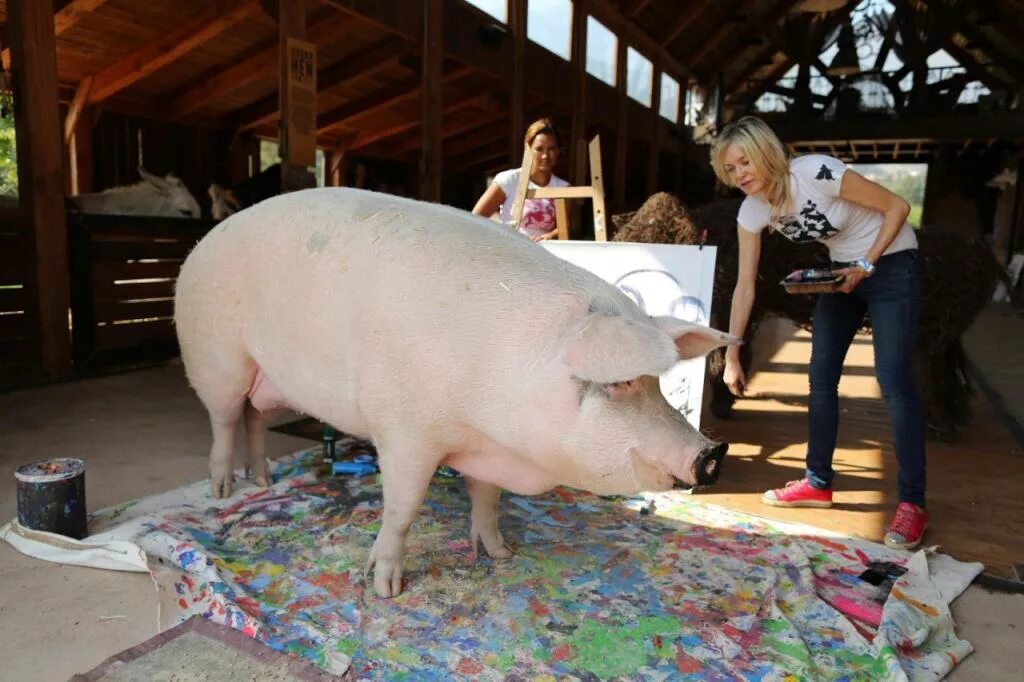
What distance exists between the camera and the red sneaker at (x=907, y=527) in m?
2.62

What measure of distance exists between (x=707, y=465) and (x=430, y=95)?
5.80 metres

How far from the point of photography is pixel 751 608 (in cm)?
215

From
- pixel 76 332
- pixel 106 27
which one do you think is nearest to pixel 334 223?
pixel 76 332

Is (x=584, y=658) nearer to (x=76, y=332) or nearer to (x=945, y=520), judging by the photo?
(x=945, y=520)

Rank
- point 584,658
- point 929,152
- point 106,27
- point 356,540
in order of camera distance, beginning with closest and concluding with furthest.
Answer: point 584,658 < point 356,540 < point 106,27 < point 929,152

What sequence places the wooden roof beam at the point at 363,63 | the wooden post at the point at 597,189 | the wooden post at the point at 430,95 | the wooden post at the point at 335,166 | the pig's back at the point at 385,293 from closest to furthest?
the pig's back at the point at 385,293 < the wooden post at the point at 597,189 < the wooden post at the point at 430,95 < the wooden roof beam at the point at 363,63 < the wooden post at the point at 335,166

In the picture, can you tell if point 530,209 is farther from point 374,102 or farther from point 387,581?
point 374,102

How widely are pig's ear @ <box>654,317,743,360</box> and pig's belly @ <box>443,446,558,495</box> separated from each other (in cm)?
47

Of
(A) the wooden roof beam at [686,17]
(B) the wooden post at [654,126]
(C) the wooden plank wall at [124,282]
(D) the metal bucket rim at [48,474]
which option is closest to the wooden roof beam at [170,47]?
(C) the wooden plank wall at [124,282]

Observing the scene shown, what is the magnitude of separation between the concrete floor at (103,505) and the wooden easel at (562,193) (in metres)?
1.61

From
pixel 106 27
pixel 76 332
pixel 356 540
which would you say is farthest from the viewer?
pixel 106 27

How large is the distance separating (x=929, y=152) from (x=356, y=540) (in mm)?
17783

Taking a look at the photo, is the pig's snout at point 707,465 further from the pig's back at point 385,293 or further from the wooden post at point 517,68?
the wooden post at point 517,68

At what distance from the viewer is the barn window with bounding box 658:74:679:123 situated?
14611 mm
